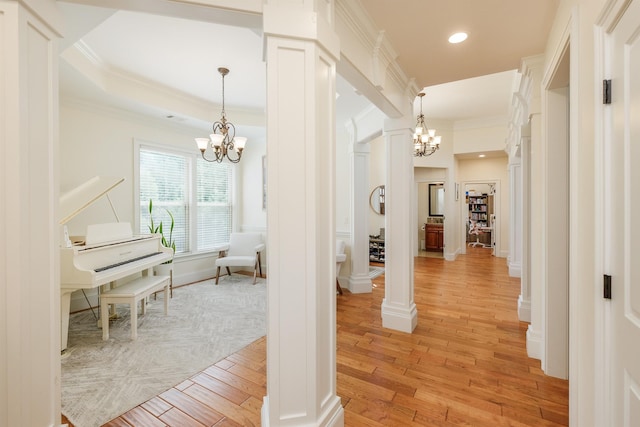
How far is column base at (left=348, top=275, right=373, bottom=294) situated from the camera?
14.3ft

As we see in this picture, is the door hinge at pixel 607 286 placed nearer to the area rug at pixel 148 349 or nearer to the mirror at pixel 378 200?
the area rug at pixel 148 349

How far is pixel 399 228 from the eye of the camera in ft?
9.64

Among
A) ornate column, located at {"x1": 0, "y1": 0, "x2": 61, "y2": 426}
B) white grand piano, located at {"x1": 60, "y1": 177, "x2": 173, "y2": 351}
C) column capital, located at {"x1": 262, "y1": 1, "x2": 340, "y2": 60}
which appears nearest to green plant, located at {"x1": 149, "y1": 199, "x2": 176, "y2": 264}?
white grand piano, located at {"x1": 60, "y1": 177, "x2": 173, "y2": 351}

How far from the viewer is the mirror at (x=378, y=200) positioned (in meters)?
6.96

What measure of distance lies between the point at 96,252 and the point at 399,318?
3.09 m

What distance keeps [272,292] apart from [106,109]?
3.96 metres

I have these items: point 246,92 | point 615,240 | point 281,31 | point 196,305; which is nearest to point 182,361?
point 196,305

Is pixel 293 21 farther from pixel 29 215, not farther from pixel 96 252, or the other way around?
pixel 96 252

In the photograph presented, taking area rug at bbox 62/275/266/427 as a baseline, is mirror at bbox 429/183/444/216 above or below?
above

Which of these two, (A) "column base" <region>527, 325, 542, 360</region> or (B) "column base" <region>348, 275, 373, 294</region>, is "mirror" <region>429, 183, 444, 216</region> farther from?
(A) "column base" <region>527, 325, 542, 360</region>

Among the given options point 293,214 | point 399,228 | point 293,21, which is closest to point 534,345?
point 399,228

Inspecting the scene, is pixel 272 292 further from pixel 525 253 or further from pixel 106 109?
pixel 106 109

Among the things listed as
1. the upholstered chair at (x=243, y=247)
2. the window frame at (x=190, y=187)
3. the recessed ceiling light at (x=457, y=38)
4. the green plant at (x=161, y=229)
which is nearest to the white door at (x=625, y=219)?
the recessed ceiling light at (x=457, y=38)

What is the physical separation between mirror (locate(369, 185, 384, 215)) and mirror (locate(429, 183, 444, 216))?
2.23 metres
